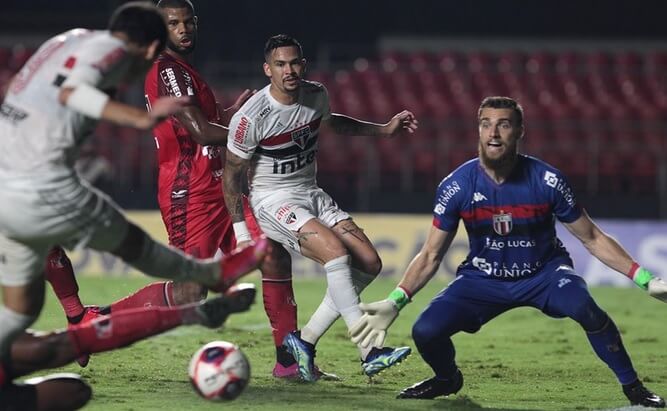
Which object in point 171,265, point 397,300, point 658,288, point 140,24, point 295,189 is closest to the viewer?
point 140,24

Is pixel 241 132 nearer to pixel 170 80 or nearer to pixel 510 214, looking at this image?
pixel 170 80

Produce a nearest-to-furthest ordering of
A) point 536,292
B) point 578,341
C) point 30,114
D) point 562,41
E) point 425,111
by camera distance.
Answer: point 30,114, point 536,292, point 578,341, point 425,111, point 562,41

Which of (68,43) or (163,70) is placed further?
(163,70)

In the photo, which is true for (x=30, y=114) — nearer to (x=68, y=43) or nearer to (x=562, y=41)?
(x=68, y=43)

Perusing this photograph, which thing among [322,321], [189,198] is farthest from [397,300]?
[189,198]

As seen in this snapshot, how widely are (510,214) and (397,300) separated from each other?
83cm

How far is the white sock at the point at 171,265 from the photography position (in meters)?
6.09

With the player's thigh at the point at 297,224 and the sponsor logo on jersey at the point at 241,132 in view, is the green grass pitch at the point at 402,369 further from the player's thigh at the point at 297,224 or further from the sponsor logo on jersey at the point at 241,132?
the sponsor logo on jersey at the point at 241,132

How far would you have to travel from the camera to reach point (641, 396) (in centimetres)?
648

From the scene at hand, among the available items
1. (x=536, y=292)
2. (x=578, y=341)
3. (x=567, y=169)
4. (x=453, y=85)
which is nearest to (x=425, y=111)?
(x=453, y=85)

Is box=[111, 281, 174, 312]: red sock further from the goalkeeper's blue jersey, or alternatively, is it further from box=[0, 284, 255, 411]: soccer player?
the goalkeeper's blue jersey

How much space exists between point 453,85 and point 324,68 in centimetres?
270

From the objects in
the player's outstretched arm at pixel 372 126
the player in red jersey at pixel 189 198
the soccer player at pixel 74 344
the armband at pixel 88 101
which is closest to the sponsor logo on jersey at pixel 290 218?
the player in red jersey at pixel 189 198

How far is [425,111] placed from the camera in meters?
19.8
